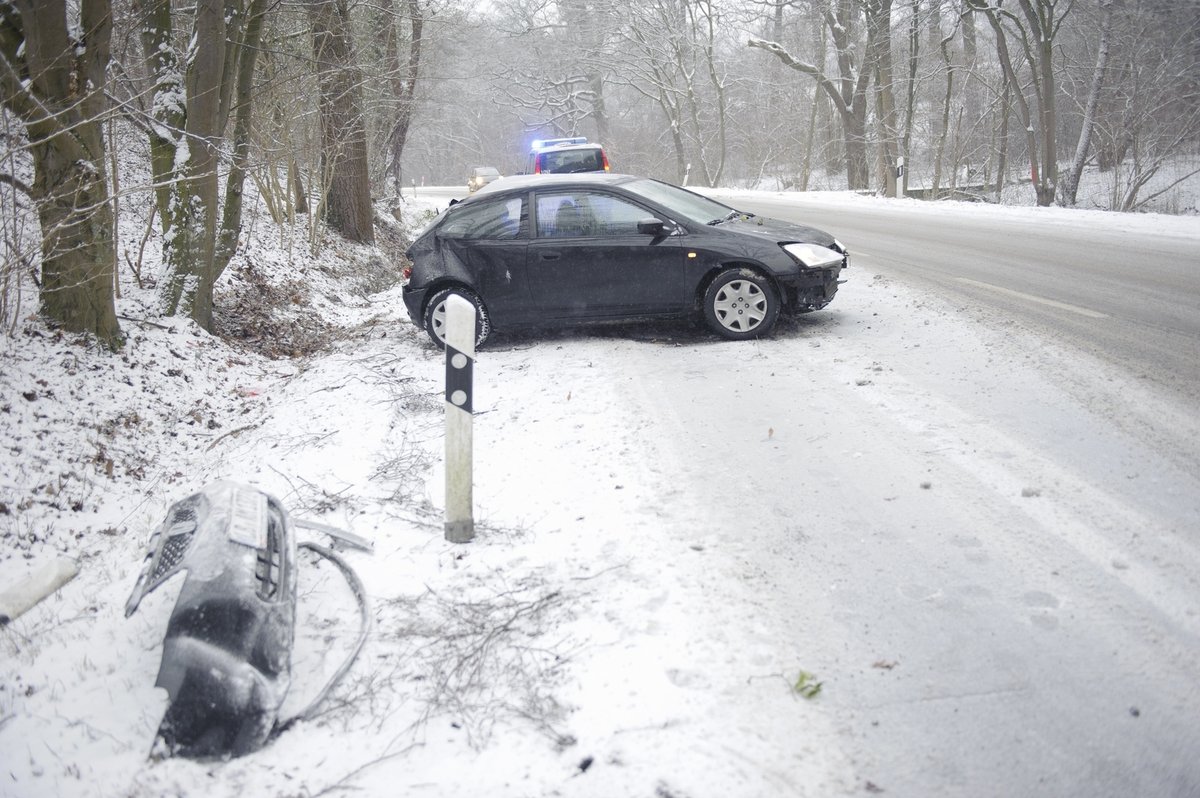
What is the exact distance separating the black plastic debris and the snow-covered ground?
11cm

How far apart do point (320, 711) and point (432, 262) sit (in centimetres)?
584

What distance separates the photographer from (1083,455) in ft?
15.0

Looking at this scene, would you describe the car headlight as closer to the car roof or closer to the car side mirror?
the car side mirror

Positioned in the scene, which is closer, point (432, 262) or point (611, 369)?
point (611, 369)

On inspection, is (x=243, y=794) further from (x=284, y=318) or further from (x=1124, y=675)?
(x=284, y=318)

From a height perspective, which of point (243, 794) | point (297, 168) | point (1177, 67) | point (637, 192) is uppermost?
point (1177, 67)

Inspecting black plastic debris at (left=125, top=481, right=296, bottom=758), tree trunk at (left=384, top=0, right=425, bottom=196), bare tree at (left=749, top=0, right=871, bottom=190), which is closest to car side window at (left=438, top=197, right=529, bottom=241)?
black plastic debris at (left=125, top=481, right=296, bottom=758)

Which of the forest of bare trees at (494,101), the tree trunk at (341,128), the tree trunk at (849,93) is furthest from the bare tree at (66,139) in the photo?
the tree trunk at (849,93)

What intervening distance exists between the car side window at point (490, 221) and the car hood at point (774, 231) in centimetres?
187

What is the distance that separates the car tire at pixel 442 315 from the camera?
817 cm

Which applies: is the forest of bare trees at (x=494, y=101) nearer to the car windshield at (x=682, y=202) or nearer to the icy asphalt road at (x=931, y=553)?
the car windshield at (x=682, y=202)

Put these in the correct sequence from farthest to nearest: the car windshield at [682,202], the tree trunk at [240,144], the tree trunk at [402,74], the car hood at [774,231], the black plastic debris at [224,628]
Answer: the tree trunk at [402,74], the tree trunk at [240,144], the car windshield at [682,202], the car hood at [774,231], the black plastic debris at [224,628]

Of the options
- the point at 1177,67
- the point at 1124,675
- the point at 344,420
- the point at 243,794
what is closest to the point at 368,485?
the point at 344,420

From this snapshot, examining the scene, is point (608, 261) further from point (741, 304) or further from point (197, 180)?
point (197, 180)
